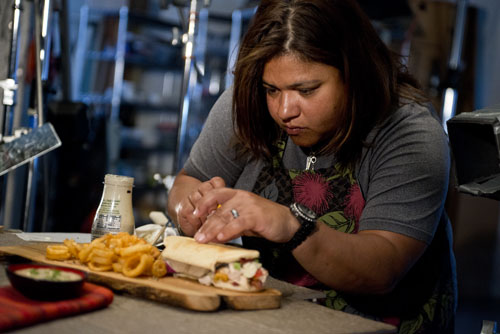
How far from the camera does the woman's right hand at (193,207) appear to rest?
55.5 inches

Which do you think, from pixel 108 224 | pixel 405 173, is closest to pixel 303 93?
pixel 405 173

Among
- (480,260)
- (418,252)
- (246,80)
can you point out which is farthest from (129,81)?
(418,252)

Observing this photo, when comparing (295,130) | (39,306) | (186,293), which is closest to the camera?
(39,306)

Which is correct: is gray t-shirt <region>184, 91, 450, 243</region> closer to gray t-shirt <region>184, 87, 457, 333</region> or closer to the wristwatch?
gray t-shirt <region>184, 87, 457, 333</region>

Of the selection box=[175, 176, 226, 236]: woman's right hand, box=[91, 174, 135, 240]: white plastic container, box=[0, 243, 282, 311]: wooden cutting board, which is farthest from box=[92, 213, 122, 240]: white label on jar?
box=[0, 243, 282, 311]: wooden cutting board

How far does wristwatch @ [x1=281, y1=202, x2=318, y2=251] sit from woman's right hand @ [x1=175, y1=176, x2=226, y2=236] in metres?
0.20

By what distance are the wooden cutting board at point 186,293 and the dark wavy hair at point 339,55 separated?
553 millimetres

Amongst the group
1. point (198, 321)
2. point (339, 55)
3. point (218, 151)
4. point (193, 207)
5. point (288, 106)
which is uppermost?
point (339, 55)

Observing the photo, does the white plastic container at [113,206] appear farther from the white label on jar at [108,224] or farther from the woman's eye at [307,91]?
the woman's eye at [307,91]

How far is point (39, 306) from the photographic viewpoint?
3.01 ft

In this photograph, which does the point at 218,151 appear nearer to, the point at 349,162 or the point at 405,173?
the point at 349,162

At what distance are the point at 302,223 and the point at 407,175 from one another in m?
0.35

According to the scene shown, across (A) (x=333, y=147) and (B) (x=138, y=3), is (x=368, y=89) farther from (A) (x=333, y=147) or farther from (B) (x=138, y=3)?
(B) (x=138, y=3)

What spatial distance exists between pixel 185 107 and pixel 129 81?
3709 millimetres
